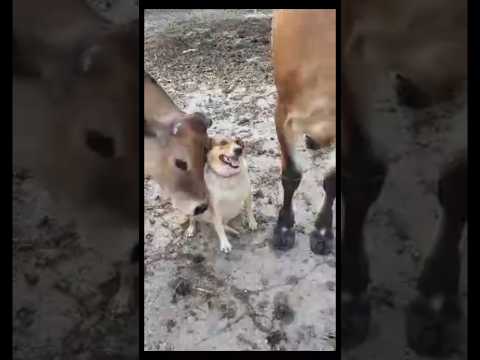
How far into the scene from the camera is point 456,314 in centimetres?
331

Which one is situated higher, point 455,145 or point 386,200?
point 455,145

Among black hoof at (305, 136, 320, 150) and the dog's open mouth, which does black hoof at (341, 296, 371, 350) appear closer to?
black hoof at (305, 136, 320, 150)

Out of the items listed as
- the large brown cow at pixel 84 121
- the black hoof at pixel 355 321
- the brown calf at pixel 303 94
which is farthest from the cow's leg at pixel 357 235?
the large brown cow at pixel 84 121

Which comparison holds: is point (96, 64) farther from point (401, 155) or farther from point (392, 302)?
point (392, 302)

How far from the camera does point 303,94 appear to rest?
3.41 metres

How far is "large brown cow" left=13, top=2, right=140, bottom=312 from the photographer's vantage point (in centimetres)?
332

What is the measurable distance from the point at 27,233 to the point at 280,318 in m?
1.56

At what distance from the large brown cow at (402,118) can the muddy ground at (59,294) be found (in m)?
1.38

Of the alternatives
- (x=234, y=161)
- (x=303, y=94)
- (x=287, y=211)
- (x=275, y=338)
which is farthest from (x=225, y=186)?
(x=275, y=338)

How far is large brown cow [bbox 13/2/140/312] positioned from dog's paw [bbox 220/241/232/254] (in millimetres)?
507

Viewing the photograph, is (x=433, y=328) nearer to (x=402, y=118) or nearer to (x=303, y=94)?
(x=402, y=118)

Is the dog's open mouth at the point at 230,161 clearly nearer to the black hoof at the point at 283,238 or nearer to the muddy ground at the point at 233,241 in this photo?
the muddy ground at the point at 233,241

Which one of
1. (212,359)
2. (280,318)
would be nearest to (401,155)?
(280,318)

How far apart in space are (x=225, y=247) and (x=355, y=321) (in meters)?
0.88
